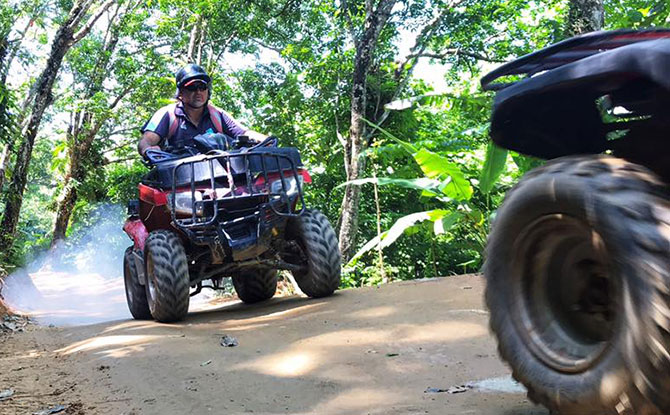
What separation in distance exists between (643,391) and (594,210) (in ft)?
1.57

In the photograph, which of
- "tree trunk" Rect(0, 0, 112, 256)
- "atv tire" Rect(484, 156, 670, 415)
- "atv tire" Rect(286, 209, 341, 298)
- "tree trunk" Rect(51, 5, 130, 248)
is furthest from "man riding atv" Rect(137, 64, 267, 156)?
"tree trunk" Rect(51, 5, 130, 248)

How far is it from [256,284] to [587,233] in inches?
215

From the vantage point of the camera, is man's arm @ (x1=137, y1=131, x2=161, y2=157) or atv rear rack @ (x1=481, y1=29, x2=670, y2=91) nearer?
A: atv rear rack @ (x1=481, y1=29, x2=670, y2=91)

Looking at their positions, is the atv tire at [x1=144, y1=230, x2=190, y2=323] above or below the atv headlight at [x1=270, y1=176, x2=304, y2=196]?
below

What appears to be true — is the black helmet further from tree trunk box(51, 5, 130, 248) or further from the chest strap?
tree trunk box(51, 5, 130, 248)

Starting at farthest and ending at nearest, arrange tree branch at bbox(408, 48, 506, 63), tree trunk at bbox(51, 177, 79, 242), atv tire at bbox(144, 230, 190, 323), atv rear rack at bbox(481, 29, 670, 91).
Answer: tree trunk at bbox(51, 177, 79, 242), tree branch at bbox(408, 48, 506, 63), atv tire at bbox(144, 230, 190, 323), atv rear rack at bbox(481, 29, 670, 91)

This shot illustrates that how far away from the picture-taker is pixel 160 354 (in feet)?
12.6

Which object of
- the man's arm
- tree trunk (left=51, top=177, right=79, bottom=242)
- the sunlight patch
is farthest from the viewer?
tree trunk (left=51, top=177, right=79, bottom=242)

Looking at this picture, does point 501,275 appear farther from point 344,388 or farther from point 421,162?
point 421,162

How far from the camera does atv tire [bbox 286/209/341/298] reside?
5602 millimetres

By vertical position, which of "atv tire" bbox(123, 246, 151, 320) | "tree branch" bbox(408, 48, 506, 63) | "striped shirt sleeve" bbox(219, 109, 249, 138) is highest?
"tree branch" bbox(408, 48, 506, 63)

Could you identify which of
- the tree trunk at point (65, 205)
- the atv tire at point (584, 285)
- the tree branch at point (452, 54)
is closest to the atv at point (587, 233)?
the atv tire at point (584, 285)

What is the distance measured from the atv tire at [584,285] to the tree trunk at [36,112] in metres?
10.1

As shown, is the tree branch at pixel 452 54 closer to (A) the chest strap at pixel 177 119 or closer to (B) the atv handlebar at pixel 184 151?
(A) the chest strap at pixel 177 119
